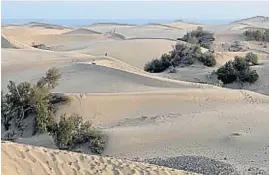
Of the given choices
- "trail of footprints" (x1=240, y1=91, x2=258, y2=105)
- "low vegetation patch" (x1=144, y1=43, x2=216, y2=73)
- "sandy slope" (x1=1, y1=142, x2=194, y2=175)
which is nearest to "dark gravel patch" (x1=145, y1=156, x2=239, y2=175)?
"sandy slope" (x1=1, y1=142, x2=194, y2=175)

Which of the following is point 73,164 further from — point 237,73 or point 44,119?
point 237,73

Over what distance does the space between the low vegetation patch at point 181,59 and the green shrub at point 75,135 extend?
1353 centimetres

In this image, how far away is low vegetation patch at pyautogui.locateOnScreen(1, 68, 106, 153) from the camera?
38.0 ft

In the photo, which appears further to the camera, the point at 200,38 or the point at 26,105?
the point at 200,38

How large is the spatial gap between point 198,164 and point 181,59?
15.6 metres

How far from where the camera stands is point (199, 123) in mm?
13148

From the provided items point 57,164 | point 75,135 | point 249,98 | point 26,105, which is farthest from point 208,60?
point 57,164

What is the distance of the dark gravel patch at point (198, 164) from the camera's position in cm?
976

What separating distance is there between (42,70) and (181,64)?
6.22 meters

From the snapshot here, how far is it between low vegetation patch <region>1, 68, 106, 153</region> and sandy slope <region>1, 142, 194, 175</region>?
3.03 meters

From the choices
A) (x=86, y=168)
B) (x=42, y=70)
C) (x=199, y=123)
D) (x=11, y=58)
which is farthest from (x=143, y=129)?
(x=11, y=58)

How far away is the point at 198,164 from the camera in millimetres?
10125

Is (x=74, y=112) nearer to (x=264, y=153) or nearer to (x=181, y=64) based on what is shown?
(x=264, y=153)

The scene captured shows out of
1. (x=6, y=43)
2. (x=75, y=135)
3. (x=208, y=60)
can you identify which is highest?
(x=75, y=135)
